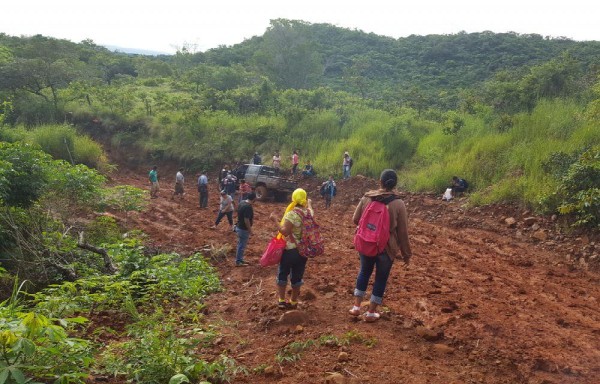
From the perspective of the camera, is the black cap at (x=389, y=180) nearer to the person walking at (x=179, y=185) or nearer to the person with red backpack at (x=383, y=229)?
the person with red backpack at (x=383, y=229)

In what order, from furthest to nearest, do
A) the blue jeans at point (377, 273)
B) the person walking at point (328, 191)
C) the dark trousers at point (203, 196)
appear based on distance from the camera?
1. the person walking at point (328, 191)
2. the dark trousers at point (203, 196)
3. the blue jeans at point (377, 273)

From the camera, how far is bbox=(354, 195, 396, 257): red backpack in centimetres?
464

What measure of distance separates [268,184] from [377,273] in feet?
39.5

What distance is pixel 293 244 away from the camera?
17.4 feet

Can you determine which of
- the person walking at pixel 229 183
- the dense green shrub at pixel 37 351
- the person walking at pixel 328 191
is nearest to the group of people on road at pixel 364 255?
the dense green shrub at pixel 37 351

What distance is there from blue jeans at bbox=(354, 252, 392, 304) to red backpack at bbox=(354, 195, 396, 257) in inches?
3.7

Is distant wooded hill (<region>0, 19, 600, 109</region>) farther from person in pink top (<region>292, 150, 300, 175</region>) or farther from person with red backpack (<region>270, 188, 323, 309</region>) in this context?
person with red backpack (<region>270, 188, 323, 309</region>)

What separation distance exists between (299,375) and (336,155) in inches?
628

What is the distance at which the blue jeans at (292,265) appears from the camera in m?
5.35

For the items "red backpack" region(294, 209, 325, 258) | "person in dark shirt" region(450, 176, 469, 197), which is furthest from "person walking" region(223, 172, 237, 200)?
"red backpack" region(294, 209, 325, 258)

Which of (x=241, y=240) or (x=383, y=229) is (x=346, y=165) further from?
(x=383, y=229)

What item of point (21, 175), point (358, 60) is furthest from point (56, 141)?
point (358, 60)

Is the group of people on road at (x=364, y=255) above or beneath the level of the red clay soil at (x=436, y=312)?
above

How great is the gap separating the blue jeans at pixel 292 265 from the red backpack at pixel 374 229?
0.86 metres
